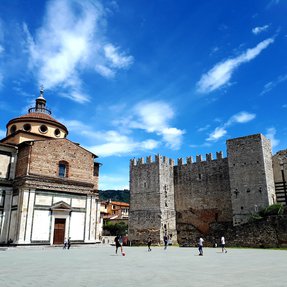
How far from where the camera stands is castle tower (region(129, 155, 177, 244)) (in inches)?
1366

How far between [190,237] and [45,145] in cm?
1936

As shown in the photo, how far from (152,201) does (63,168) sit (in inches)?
461

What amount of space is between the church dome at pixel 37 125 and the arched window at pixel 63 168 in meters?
4.28

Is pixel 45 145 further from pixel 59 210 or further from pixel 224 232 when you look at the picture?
pixel 224 232

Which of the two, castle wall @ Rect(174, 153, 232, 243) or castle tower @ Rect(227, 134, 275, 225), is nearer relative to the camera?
castle tower @ Rect(227, 134, 275, 225)

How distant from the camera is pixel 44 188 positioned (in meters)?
26.2

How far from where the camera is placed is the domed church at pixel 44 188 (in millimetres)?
25031

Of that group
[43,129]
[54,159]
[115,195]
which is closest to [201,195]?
[54,159]

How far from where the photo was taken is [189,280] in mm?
8180

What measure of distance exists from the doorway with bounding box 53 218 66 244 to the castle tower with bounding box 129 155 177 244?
1104 centimetres

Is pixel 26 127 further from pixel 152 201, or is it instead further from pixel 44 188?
pixel 152 201

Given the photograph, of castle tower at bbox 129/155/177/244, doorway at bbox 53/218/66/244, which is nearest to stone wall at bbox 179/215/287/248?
castle tower at bbox 129/155/177/244

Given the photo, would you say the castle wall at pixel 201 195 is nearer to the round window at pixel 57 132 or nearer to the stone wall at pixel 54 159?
the stone wall at pixel 54 159

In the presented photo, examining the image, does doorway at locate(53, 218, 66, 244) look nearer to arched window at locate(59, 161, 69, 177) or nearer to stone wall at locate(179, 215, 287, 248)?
arched window at locate(59, 161, 69, 177)
